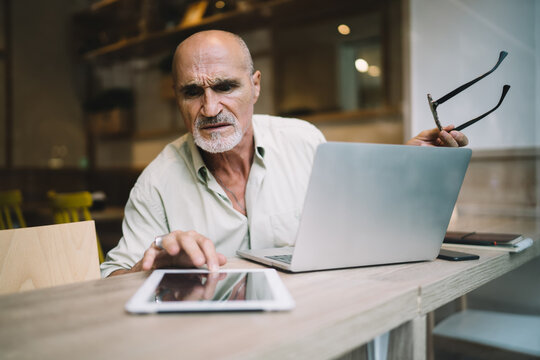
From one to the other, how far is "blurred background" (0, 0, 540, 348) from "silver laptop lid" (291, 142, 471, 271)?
119 cm

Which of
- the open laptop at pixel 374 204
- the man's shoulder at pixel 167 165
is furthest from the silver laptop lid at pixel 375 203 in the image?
the man's shoulder at pixel 167 165

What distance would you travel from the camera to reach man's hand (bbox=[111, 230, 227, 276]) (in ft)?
2.38

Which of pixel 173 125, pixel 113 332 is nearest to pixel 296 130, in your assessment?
pixel 113 332

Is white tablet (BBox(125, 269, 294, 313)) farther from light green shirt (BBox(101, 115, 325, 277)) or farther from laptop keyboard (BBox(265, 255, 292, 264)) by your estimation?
light green shirt (BBox(101, 115, 325, 277))

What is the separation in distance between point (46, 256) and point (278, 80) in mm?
2559

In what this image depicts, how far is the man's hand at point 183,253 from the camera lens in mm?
726

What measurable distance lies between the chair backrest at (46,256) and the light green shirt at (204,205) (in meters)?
0.33

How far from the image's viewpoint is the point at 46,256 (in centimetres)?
81

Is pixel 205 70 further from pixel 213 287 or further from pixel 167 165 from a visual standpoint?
pixel 213 287

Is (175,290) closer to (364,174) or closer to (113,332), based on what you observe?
(113,332)

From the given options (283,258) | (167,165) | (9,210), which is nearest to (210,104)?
(167,165)

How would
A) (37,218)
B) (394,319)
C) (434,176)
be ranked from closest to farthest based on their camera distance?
(394,319), (434,176), (37,218)

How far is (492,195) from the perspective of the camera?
2.17 m

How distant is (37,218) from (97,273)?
214 centimetres
